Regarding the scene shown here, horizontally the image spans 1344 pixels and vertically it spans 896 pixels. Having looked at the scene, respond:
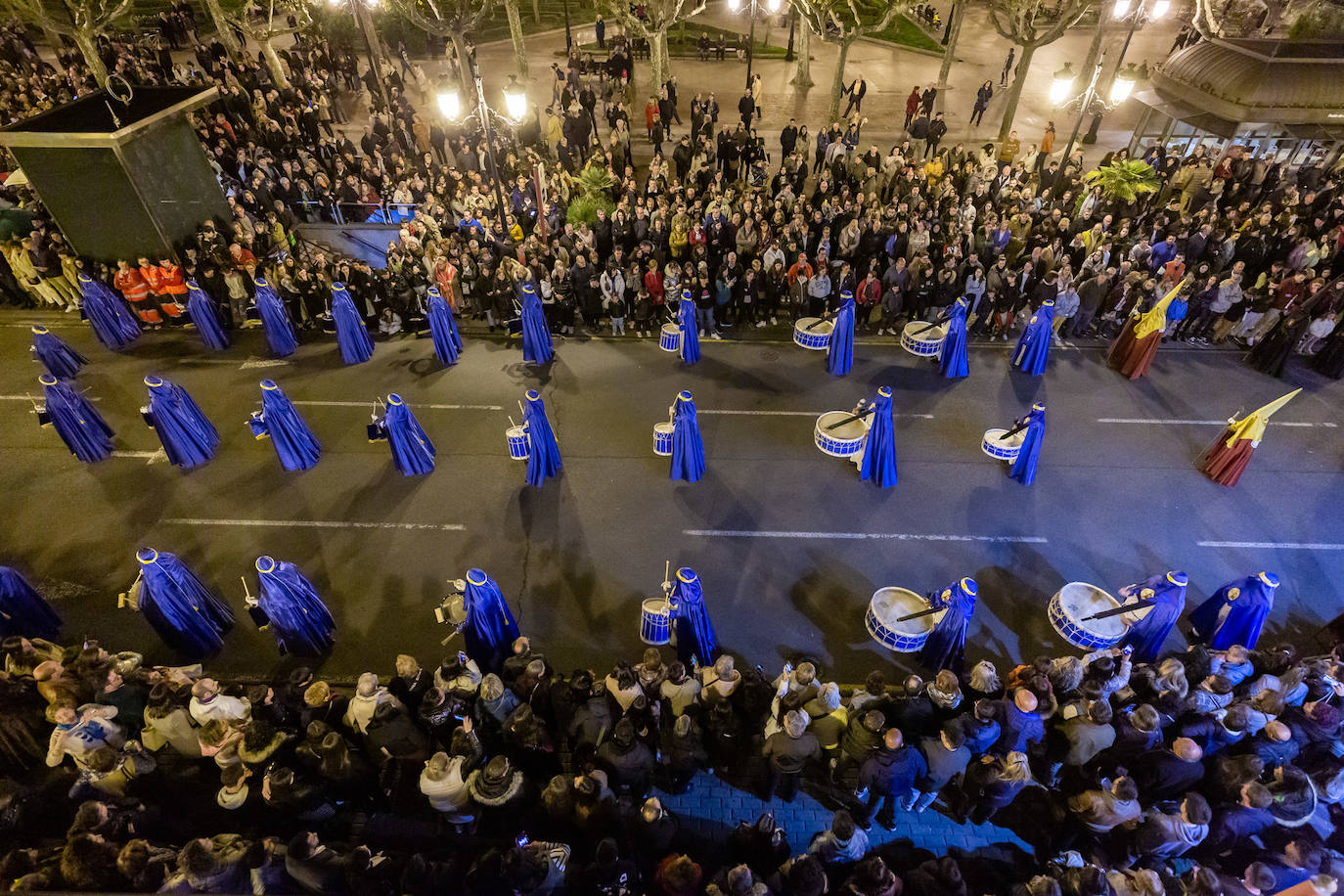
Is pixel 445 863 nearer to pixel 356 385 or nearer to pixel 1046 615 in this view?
pixel 1046 615

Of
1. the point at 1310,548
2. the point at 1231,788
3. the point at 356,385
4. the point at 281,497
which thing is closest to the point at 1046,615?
the point at 1231,788

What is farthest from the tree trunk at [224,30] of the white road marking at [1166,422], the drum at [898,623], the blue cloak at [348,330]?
the white road marking at [1166,422]

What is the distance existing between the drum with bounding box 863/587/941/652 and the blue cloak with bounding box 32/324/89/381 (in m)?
15.7

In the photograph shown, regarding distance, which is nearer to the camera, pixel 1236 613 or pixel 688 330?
pixel 1236 613

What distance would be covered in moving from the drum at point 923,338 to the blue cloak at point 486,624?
999 cm

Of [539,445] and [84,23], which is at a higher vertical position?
[84,23]

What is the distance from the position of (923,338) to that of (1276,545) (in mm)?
6586

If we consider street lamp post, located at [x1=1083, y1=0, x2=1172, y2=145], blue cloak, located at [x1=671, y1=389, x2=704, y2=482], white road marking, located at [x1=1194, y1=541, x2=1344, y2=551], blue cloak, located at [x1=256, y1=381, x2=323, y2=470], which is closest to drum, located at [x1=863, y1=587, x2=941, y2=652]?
blue cloak, located at [x1=671, y1=389, x2=704, y2=482]

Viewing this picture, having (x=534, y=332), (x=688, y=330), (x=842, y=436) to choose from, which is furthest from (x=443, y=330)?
(x=842, y=436)

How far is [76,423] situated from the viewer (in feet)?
36.7

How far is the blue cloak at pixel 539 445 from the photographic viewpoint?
10.4 m

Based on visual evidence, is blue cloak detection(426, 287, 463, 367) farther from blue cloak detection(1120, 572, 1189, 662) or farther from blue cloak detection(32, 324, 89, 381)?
blue cloak detection(1120, 572, 1189, 662)

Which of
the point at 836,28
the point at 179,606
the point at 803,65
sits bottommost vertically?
the point at 179,606

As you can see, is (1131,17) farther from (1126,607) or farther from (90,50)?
(90,50)
